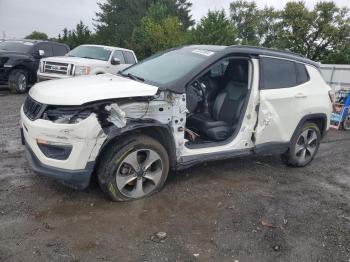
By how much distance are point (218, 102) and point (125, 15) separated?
141 ft

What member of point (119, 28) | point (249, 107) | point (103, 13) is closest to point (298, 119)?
point (249, 107)

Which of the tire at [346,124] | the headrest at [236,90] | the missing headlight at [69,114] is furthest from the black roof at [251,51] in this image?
the tire at [346,124]

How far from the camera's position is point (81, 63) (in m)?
10.8

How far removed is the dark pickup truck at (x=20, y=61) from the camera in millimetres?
11523

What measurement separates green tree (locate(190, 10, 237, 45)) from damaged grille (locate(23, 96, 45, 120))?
59.3 ft

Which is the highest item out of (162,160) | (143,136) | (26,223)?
(143,136)

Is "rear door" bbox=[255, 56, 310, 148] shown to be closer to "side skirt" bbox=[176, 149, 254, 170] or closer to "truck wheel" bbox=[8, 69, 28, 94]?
"side skirt" bbox=[176, 149, 254, 170]

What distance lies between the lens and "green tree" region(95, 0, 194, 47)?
41.9m

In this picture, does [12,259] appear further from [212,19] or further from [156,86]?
[212,19]

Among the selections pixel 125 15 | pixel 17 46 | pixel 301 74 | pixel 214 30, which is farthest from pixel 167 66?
pixel 125 15

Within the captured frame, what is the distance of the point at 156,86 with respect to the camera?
13.5 feet

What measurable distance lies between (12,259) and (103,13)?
170 feet

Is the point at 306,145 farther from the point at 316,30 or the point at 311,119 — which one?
the point at 316,30

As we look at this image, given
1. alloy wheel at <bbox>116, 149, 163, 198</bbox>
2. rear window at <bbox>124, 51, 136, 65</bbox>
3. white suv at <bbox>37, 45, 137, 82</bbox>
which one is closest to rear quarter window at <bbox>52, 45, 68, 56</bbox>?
white suv at <bbox>37, 45, 137, 82</bbox>
